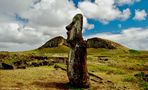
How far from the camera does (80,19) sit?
117 feet

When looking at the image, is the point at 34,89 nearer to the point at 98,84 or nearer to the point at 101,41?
the point at 98,84

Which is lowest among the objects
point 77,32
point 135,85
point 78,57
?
point 135,85

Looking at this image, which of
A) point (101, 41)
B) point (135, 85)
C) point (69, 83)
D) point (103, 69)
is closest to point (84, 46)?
point (69, 83)

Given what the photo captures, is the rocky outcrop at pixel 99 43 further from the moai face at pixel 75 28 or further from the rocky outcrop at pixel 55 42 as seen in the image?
the moai face at pixel 75 28

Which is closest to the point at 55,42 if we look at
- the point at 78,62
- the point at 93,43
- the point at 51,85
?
the point at 93,43

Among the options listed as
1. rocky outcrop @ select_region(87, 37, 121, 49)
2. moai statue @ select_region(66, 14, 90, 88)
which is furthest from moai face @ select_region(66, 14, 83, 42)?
rocky outcrop @ select_region(87, 37, 121, 49)

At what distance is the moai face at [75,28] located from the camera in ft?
115

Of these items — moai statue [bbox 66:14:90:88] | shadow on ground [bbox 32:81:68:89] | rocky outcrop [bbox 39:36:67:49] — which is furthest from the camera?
rocky outcrop [bbox 39:36:67:49]

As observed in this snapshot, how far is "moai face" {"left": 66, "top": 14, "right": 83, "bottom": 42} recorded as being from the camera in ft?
115

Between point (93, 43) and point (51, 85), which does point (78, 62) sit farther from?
point (93, 43)

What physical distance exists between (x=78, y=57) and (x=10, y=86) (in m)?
6.80

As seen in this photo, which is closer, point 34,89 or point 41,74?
point 34,89

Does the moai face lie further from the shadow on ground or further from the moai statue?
the shadow on ground

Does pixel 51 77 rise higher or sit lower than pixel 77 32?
lower
